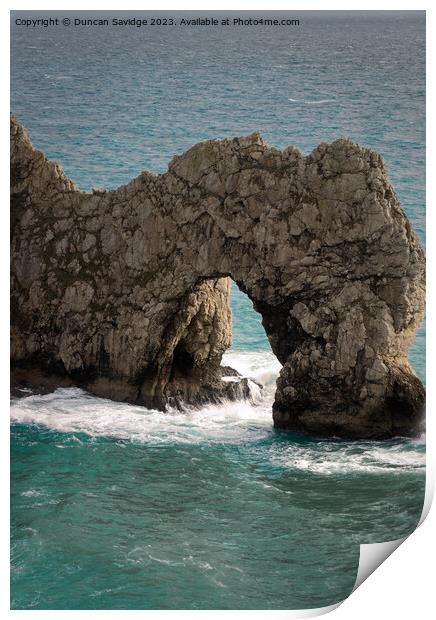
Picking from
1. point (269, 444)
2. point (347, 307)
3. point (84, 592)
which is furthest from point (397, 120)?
point (84, 592)

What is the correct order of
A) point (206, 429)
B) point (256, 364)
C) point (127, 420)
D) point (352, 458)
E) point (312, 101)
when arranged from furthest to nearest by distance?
point (256, 364), point (206, 429), point (127, 420), point (352, 458), point (312, 101)

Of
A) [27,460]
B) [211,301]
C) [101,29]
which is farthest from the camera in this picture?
[211,301]

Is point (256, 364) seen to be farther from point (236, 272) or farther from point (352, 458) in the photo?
point (352, 458)

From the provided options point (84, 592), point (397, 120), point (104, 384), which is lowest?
point (84, 592)

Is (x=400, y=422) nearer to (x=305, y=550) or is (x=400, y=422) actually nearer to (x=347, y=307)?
(x=347, y=307)

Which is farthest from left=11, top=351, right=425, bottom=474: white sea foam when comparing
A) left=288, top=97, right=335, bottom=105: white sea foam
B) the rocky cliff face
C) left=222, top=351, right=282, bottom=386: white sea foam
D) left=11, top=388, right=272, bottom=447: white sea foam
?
left=288, top=97, right=335, bottom=105: white sea foam

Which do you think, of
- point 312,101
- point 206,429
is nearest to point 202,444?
point 206,429

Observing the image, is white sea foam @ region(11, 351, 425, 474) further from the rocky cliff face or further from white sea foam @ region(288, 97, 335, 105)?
white sea foam @ region(288, 97, 335, 105)
